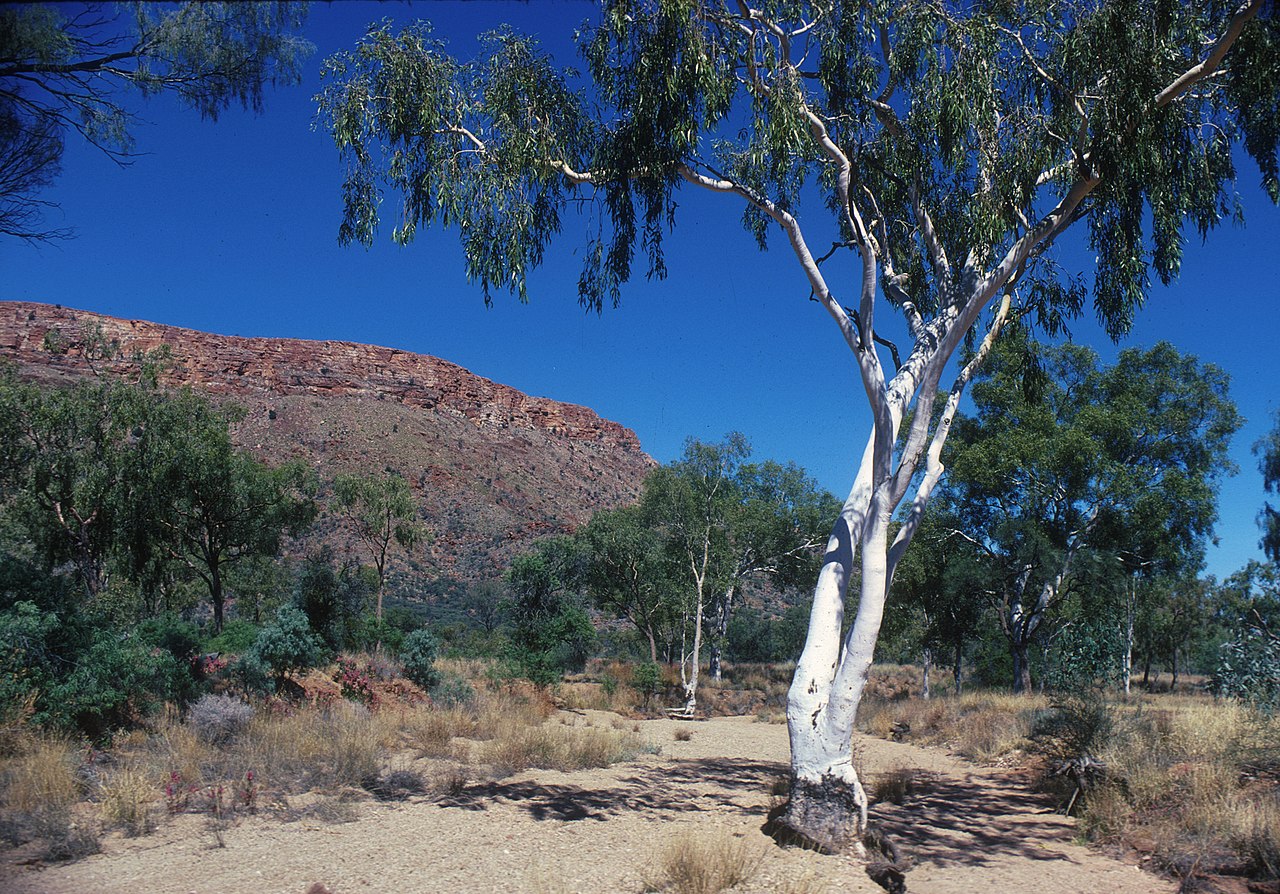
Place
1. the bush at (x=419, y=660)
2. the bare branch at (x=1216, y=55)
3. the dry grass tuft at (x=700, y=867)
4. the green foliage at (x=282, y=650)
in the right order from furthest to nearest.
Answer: the bush at (x=419, y=660)
the green foliage at (x=282, y=650)
the bare branch at (x=1216, y=55)
the dry grass tuft at (x=700, y=867)

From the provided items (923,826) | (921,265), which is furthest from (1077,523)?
(923,826)

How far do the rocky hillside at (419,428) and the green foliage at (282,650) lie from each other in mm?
37051

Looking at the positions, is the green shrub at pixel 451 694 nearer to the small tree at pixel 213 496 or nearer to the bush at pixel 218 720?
the bush at pixel 218 720

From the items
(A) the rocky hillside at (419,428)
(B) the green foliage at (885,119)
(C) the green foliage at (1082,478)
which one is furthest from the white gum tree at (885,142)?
(A) the rocky hillside at (419,428)

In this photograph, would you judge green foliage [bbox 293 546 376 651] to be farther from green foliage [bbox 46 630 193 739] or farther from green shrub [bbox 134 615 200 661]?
green foliage [bbox 46 630 193 739]

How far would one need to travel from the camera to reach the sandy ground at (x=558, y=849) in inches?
220

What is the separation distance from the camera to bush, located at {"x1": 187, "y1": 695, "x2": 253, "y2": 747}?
989 cm

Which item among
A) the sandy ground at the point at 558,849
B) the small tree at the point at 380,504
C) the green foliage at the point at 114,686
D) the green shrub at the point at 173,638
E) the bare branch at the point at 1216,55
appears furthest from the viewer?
the small tree at the point at 380,504

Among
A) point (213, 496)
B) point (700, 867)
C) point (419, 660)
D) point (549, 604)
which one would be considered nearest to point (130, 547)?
point (213, 496)

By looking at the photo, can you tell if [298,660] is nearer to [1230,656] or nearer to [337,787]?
[337,787]

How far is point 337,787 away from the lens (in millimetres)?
8328

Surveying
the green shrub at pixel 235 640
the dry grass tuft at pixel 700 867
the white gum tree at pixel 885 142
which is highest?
the white gum tree at pixel 885 142

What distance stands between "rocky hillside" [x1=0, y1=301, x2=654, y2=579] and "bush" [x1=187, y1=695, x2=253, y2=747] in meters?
40.0

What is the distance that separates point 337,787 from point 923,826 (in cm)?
606
